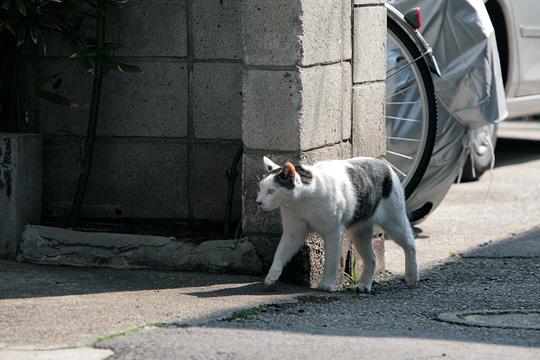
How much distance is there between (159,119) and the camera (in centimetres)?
651

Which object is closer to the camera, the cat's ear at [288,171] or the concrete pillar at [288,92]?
the cat's ear at [288,171]

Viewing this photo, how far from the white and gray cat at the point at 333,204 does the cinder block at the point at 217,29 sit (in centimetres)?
90

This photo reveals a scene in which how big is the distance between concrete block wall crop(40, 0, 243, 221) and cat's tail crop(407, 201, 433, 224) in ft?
4.05

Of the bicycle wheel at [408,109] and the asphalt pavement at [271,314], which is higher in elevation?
the bicycle wheel at [408,109]

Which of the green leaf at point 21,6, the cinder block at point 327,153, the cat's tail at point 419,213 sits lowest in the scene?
the cat's tail at point 419,213

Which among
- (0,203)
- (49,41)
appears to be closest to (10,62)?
(49,41)

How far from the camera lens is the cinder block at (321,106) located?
5784 mm

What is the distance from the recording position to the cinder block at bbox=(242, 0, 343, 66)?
5.70 metres

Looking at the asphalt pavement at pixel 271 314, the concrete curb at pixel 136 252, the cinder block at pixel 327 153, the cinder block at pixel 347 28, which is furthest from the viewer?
the cinder block at pixel 347 28

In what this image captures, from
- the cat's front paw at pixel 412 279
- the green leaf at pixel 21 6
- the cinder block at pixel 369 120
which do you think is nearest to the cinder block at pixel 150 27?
the green leaf at pixel 21 6

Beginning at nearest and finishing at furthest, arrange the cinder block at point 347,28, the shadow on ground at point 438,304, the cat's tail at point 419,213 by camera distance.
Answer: the shadow on ground at point 438,304 < the cinder block at point 347,28 < the cat's tail at point 419,213

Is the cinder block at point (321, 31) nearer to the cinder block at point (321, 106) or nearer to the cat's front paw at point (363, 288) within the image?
the cinder block at point (321, 106)

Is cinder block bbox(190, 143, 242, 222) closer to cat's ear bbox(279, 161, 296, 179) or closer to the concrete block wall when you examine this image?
the concrete block wall

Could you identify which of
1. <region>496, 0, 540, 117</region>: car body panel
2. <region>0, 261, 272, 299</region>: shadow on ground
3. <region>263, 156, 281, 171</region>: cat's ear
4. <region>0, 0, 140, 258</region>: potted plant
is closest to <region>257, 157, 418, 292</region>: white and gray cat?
<region>263, 156, 281, 171</region>: cat's ear
